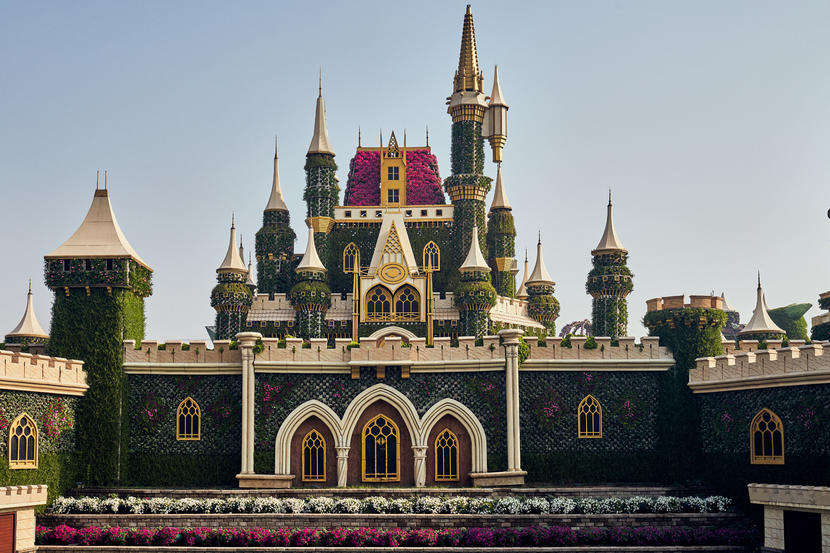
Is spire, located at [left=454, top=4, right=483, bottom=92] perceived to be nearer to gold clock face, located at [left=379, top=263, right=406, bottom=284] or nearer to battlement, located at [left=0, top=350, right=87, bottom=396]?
gold clock face, located at [left=379, top=263, right=406, bottom=284]

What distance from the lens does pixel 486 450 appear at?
33719 millimetres

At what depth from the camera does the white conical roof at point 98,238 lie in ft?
113

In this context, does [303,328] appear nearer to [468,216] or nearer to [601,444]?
[468,216]

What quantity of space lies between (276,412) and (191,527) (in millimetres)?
5257

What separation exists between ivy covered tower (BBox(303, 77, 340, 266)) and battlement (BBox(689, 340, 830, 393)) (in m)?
22.6

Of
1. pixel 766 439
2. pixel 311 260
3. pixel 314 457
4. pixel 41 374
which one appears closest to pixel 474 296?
pixel 311 260

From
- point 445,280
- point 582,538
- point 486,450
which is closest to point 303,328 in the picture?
point 445,280

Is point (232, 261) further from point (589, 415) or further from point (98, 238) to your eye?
point (589, 415)

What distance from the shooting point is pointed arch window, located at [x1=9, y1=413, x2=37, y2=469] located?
2978 cm

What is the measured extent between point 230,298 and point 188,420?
1447 centimetres

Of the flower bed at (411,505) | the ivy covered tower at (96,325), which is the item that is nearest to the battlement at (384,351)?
the ivy covered tower at (96,325)

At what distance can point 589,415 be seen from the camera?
113 ft

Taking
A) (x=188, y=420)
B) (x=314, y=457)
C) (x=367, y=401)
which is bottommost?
(x=314, y=457)

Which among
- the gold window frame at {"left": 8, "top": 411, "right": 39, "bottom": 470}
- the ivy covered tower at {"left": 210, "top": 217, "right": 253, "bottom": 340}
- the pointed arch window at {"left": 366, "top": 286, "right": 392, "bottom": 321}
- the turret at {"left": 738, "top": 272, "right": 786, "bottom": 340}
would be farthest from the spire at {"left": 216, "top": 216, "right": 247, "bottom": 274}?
the turret at {"left": 738, "top": 272, "right": 786, "bottom": 340}
